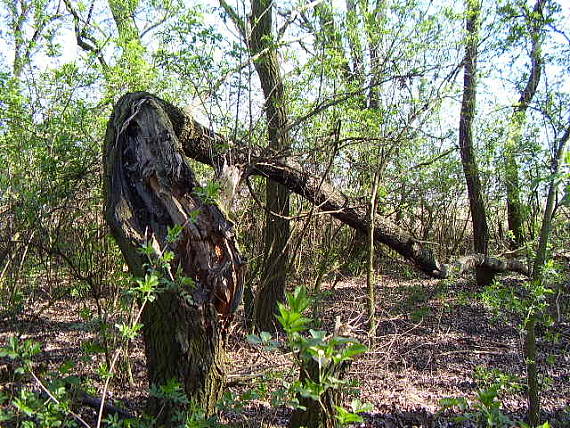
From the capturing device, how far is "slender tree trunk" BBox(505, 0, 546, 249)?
357 cm

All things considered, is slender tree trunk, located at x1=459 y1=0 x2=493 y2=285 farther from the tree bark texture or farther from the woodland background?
the tree bark texture

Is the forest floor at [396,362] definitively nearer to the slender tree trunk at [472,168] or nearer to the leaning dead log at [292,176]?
the leaning dead log at [292,176]

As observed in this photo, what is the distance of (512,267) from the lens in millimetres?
7098

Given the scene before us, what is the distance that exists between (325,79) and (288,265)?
1972 mm

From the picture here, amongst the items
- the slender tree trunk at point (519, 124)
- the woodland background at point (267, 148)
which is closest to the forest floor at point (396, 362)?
the woodland background at point (267, 148)

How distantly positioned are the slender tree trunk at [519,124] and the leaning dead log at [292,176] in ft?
4.38

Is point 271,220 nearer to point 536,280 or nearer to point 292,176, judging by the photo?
point 292,176

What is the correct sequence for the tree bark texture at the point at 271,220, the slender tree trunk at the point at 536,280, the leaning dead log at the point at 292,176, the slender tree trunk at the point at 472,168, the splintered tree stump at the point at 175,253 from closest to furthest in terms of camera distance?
1. the splintered tree stump at the point at 175,253
2. the slender tree trunk at the point at 536,280
3. the leaning dead log at the point at 292,176
4. the tree bark texture at the point at 271,220
5. the slender tree trunk at the point at 472,168

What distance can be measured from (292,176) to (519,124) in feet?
12.7

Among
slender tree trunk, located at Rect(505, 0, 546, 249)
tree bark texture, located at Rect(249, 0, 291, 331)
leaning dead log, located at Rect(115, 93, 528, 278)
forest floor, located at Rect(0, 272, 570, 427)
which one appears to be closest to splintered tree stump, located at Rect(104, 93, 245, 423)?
forest floor, located at Rect(0, 272, 570, 427)

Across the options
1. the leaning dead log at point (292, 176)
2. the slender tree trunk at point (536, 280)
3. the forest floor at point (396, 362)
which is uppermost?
the leaning dead log at point (292, 176)

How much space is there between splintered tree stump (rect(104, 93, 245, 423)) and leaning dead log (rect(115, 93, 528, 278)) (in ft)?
1.73

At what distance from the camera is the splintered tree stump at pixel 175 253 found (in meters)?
2.45

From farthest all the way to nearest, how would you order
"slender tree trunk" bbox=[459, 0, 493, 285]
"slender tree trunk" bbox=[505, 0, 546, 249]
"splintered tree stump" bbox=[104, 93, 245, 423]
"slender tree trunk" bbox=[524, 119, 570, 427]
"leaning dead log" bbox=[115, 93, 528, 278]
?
"slender tree trunk" bbox=[459, 0, 493, 285] → "slender tree trunk" bbox=[505, 0, 546, 249] → "leaning dead log" bbox=[115, 93, 528, 278] → "slender tree trunk" bbox=[524, 119, 570, 427] → "splintered tree stump" bbox=[104, 93, 245, 423]
